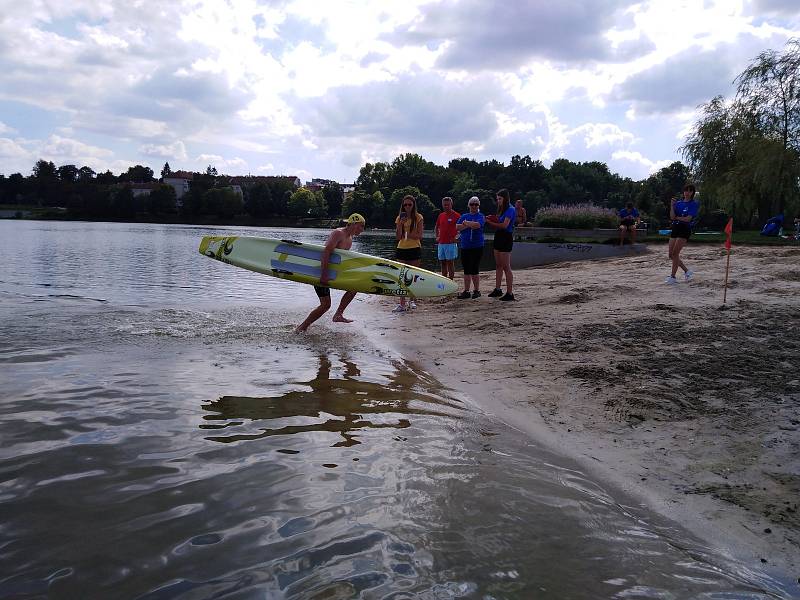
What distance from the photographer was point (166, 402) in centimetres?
534

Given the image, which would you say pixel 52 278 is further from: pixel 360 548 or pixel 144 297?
pixel 360 548

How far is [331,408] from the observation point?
5.27 m

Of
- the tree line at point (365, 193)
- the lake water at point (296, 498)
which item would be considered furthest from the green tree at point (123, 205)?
the lake water at point (296, 498)

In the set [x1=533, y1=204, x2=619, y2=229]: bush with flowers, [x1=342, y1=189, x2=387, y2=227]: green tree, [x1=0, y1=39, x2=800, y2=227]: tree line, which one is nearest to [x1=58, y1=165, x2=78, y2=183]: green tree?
[x1=0, y1=39, x2=800, y2=227]: tree line

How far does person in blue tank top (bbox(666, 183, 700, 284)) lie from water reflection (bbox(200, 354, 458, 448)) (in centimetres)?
675

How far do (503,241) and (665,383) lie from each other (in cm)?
568

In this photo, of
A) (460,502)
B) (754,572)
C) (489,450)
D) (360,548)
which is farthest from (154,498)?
(754,572)

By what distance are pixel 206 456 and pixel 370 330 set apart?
5.65m

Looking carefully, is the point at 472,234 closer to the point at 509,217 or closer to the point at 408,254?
the point at 509,217

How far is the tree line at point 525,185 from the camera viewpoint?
89.7ft

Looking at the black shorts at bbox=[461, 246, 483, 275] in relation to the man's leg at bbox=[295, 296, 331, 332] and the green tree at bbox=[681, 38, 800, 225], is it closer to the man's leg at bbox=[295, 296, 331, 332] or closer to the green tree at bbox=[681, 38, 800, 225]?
the man's leg at bbox=[295, 296, 331, 332]

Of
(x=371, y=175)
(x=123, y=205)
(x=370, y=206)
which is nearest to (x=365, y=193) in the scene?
(x=370, y=206)

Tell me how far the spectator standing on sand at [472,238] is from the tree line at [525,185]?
69.6 feet

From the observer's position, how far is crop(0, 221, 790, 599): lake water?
2.71 m
